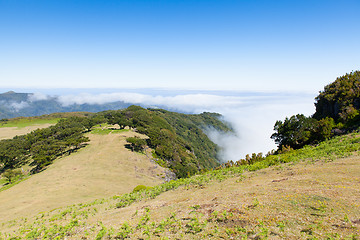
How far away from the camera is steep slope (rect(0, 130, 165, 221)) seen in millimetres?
31531

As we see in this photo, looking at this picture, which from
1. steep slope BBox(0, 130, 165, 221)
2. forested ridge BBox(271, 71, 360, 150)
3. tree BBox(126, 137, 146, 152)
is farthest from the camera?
tree BBox(126, 137, 146, 152)

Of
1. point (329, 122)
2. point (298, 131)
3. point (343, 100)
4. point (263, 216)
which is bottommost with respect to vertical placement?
point (298, 131)

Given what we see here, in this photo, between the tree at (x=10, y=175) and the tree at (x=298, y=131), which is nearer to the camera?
the tree at (x=298, y=131)

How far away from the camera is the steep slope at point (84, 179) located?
31.5 meters

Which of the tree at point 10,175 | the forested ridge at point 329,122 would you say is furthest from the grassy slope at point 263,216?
the tree at point 10,175

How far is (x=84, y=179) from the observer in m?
45.0

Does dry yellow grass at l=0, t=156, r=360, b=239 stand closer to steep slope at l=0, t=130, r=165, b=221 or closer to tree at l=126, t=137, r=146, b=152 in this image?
steep slope at l=0, t=130, r=165, b=221

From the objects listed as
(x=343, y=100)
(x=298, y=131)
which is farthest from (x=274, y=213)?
(x=343, y=100)

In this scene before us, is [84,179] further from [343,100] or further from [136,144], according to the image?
[343,100]

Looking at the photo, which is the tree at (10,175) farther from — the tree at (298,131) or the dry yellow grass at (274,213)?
the tree at (298,131)

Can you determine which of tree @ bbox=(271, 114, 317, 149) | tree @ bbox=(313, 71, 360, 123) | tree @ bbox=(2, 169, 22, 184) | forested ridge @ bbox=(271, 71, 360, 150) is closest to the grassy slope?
forested ridge @ bbox=(271, 71, 360, 150)

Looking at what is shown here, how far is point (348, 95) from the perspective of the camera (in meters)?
48.9

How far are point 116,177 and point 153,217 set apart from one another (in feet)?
129

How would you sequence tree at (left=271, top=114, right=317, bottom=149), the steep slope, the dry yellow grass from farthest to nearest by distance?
tree at (left=271, top=114, right=317, bottom=149) → the steep slope → the dry yellow grass
